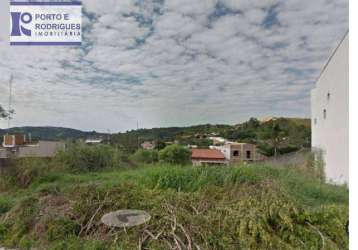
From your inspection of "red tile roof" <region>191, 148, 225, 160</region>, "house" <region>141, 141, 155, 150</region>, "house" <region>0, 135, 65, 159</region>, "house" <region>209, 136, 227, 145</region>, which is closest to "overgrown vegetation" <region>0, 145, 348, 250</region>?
"house" <region>0, 135, 65, 159</region>

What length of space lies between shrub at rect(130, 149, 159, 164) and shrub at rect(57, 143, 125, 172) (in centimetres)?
48

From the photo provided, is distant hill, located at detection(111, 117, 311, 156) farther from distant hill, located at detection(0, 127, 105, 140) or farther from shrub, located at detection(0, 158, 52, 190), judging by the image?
shrub, located at detection(0, 158, 52, 190)

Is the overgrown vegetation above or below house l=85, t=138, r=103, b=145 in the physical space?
below

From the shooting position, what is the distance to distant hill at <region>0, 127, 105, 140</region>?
6145 millimetres

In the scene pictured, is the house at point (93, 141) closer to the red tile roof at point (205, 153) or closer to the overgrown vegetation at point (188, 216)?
the red tile roof at point (205, 153)

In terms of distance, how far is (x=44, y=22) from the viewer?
3.63m

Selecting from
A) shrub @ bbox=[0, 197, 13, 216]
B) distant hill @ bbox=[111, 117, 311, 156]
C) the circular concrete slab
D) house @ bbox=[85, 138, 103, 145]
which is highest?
distant hill @ bbox=[111, 117, 311, 156]

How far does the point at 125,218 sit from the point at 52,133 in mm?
5269

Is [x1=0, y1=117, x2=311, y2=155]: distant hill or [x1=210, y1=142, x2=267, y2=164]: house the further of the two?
[x1=0, y1=117, x2=311, y2=155]: distant hill

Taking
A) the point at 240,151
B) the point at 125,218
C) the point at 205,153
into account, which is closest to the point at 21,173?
the point at 125,218

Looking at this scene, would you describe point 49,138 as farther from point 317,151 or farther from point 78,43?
point 317,151

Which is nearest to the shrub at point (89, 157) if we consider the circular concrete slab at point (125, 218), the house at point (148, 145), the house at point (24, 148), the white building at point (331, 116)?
the house at point (24, 148)

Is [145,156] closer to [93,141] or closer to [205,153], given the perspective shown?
[93,141]

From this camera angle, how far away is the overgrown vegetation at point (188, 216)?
217 centimetres
